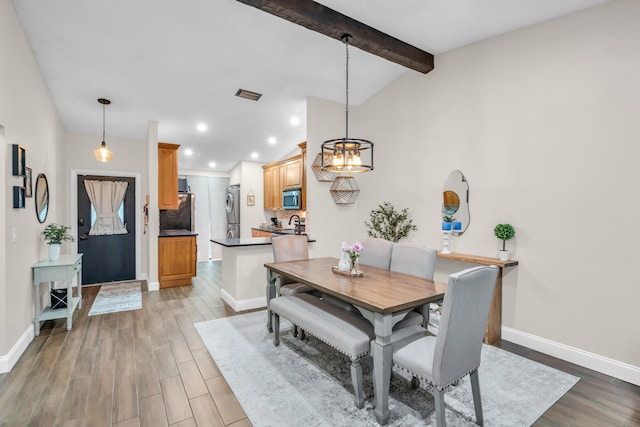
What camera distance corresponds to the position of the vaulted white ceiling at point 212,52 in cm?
285

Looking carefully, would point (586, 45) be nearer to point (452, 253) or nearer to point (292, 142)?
point (452, 253)

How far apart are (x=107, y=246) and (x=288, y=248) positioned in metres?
3.94

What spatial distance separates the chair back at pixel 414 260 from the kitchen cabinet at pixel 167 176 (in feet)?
13.2

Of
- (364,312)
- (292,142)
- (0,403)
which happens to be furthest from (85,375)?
(292,142)

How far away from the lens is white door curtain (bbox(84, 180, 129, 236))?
5.46m

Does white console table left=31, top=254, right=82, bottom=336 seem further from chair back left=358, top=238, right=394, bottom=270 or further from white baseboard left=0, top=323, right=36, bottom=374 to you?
chair back left=358, top=238, right=394, bottom=270

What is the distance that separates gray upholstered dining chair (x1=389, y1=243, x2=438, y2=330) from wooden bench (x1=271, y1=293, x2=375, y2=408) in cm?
43

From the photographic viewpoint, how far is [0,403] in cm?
211

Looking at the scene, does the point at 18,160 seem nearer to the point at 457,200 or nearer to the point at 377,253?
the point at 377,253

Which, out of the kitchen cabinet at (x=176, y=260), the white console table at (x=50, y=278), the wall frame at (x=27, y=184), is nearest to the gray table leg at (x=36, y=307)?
the white console table at (x=50, y=278)

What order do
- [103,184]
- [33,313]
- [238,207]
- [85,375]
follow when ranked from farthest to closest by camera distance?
[238,207] < [103,184] < [33,313] < [85,375]

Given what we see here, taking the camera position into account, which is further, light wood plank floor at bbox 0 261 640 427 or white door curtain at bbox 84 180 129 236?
white door curtain at bbox 84 180 129 236

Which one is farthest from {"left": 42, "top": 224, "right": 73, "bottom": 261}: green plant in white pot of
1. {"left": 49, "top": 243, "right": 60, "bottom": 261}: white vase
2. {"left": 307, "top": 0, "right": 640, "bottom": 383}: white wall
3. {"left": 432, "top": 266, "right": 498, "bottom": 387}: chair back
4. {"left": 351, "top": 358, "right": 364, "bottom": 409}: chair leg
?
{"left": 307, "top": 0, "right": 640, "bottom": 383}: white wall

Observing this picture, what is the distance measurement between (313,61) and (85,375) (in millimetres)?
3856
